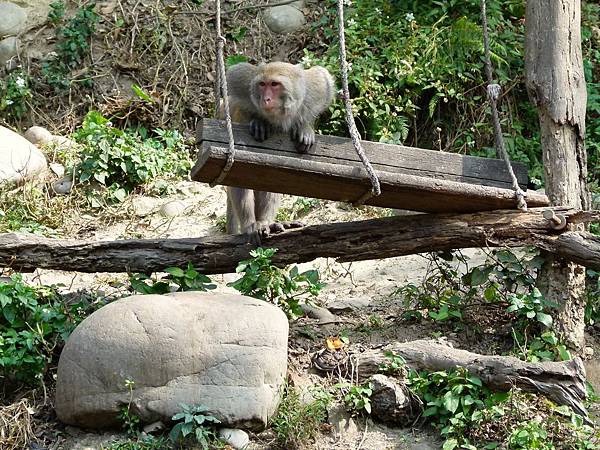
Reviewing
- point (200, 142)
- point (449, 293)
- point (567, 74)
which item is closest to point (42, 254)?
point (200, 142)

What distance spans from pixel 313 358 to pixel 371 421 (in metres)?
0.69

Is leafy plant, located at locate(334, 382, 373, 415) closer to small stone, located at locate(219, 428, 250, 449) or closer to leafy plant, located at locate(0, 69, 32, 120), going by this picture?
small stone, located at locate(219, 428, 250, 449)

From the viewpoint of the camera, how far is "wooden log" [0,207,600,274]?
6.95 m

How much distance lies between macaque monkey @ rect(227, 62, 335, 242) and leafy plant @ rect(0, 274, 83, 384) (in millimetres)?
1607

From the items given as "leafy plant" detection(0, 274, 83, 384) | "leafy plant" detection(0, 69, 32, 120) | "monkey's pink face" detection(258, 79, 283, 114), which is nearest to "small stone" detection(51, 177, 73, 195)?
"leafy plant" detection(0, 69, 32, 120)

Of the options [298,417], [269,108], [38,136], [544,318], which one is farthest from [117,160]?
[544,318]

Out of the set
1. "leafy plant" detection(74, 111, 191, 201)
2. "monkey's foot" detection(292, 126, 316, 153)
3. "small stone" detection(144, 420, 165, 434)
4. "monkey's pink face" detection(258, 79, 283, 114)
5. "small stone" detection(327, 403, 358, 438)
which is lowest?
"small stone" detection(327, 403, 358, 438)

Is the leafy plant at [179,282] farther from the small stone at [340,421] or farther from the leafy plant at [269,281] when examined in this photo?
the small stone at [340,421]

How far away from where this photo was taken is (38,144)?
1043cm

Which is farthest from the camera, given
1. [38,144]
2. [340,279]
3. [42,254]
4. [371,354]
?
[38,144]

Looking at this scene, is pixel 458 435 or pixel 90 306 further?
pixel 90 306

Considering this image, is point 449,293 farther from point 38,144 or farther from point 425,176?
point 38,144

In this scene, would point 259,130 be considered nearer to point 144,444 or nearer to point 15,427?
point 144,444

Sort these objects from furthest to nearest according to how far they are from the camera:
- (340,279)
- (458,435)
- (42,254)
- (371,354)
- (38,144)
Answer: (38,144) < (340,279) < (42,254) < (371,354) < (458,435)
